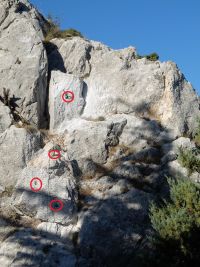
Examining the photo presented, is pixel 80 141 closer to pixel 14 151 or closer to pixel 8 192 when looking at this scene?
pixel 14 151

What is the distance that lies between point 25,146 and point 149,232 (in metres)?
7.51

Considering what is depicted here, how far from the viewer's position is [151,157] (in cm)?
2288

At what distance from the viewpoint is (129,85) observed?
2605cm

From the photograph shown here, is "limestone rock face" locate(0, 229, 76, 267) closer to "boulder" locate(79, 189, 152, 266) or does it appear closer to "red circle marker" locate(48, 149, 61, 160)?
"boulder" locate(79, 189, 152, 266)

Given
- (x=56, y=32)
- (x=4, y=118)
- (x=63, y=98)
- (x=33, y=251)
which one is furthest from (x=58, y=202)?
(x=56, y=32)

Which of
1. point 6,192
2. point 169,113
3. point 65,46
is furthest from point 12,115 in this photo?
point 169,113

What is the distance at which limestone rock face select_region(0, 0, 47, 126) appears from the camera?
2381cm

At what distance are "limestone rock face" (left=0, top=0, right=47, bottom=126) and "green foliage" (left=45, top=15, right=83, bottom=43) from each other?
1293 millimetres

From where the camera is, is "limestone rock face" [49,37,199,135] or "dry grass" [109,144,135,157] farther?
"limestone rock face" [49,37,199,135]

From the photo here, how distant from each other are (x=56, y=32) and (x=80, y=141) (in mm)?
9988

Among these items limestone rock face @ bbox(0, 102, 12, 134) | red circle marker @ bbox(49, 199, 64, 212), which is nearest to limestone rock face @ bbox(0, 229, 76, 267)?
red circle marker @ bbox(49, 199, 64, 212)

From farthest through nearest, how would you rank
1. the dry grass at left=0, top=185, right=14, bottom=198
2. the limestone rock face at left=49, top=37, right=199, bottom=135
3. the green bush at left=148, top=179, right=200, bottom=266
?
the limestone rock face at left=49, top=37, right=199, bottom=135, the dry grass at left=0, top=185, right=14, bottom=198, the green bush at left=148, top=179, right=200, bottom=266

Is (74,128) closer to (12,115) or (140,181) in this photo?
(12,115)

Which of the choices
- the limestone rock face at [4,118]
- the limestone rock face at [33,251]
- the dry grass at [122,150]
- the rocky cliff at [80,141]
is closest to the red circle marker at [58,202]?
the rocky cliff at [80,141]
